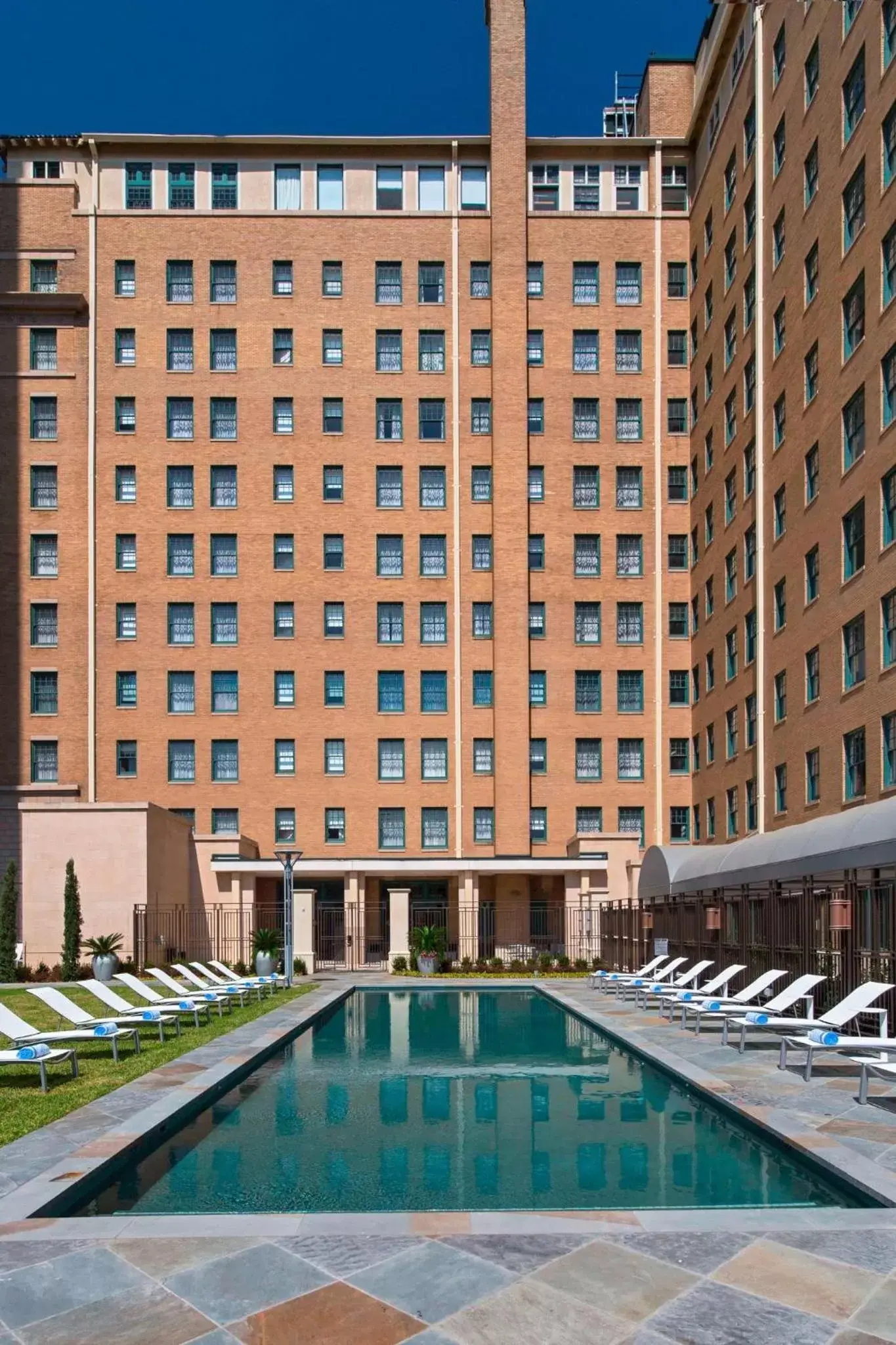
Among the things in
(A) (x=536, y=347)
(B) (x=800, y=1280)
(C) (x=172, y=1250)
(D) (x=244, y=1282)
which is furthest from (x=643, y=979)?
(A) (x=536, y=347)

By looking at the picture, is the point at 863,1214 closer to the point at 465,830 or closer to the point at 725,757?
the point at 725,757

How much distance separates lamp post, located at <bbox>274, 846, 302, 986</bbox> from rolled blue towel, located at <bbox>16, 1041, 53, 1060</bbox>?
16.2m

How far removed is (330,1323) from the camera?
5.59 meters

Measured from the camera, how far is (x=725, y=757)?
38.2 metres

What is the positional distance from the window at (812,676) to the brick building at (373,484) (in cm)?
1070

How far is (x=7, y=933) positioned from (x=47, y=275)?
82.9 ft

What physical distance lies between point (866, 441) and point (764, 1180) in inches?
787

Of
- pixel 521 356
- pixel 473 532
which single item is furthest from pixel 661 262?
pixel 473 532

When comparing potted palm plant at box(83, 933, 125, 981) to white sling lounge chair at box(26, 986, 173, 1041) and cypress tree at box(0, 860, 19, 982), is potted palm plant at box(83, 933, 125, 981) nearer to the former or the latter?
cypress tree at box(0, 860, 19, 982)

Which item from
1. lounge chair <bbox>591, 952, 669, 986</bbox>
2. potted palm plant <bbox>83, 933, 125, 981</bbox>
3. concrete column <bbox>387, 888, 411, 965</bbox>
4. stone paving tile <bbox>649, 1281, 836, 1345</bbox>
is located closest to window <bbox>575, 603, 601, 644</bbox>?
concrete column <bbox>387, 888, 411, 965</bbox>

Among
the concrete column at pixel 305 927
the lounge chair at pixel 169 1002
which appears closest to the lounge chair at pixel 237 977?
the concrete column at pixel 305 927

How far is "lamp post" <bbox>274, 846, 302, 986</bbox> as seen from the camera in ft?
93.9

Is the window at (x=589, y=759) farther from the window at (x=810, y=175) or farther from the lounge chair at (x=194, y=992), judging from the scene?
the lounge chair at (x=194, y=992)

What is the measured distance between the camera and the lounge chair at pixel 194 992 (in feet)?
68.0
